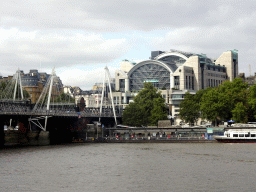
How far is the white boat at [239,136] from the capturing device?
98.1 metres

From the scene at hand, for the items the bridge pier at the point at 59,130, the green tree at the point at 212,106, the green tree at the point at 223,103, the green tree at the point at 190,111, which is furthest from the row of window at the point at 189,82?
the green tree at the point at 212,106

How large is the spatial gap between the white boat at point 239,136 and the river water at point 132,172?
93.5 feet

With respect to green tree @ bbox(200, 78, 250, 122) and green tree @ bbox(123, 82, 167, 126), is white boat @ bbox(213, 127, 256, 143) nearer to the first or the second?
green tree @ bbox(200, 78, 250, 122)

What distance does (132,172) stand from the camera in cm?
5134

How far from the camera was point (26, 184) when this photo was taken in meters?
43.8

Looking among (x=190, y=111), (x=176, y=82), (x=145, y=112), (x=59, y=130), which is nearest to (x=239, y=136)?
(x=190, y=111)

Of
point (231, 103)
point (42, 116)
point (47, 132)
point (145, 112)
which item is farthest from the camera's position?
point (145, 112)

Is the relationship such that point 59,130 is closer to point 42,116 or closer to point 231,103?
point 42,116

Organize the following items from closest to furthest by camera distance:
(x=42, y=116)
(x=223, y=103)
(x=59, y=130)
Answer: (x=42, y=116) → (x=223, y=103) → (x=59, y=130)

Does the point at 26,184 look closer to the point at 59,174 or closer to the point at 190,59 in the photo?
the point at 59,174

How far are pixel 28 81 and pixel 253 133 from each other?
104 m

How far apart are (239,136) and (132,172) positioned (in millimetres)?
52378

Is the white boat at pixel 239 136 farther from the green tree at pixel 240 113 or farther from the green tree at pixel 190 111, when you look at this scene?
the green tree at pixel 190 111

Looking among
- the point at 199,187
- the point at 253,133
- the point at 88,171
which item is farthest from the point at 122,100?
the point at 199,187
